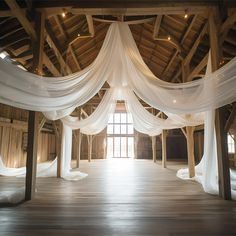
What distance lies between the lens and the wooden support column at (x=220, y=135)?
3324 millimetres

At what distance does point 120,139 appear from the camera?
15156 mm

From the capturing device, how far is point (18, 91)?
278 centimetres

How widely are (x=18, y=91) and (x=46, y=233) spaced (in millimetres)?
1785

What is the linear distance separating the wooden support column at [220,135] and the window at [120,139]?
1145 cm

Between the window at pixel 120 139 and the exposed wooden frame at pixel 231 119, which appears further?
the window at pixel 120 139

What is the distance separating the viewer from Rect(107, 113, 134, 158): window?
1505 centimetres

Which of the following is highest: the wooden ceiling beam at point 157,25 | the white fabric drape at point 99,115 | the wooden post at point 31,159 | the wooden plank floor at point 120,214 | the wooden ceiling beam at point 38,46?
the wooden ceiling beam at point 157,25

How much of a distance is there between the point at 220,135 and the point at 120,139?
11863mm

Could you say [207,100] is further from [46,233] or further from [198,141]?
[198,141]

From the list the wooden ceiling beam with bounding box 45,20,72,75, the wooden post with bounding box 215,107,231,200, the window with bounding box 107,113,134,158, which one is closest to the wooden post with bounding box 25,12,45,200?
the wooden ceiling beam with bounding box 45,20,72,75

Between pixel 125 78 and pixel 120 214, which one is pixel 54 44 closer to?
pixel 125 78

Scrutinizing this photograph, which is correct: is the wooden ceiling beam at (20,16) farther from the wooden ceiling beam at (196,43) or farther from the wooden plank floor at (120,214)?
the wooden ceiling beam at (196,43)

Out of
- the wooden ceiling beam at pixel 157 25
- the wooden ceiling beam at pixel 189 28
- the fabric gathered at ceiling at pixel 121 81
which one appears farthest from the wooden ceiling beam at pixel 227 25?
the wooden ceiling beam at pixel 157 25

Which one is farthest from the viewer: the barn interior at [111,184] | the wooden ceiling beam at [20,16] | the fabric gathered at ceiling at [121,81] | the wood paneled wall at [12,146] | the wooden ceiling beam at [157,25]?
the wood paneled wall at [12,146]
